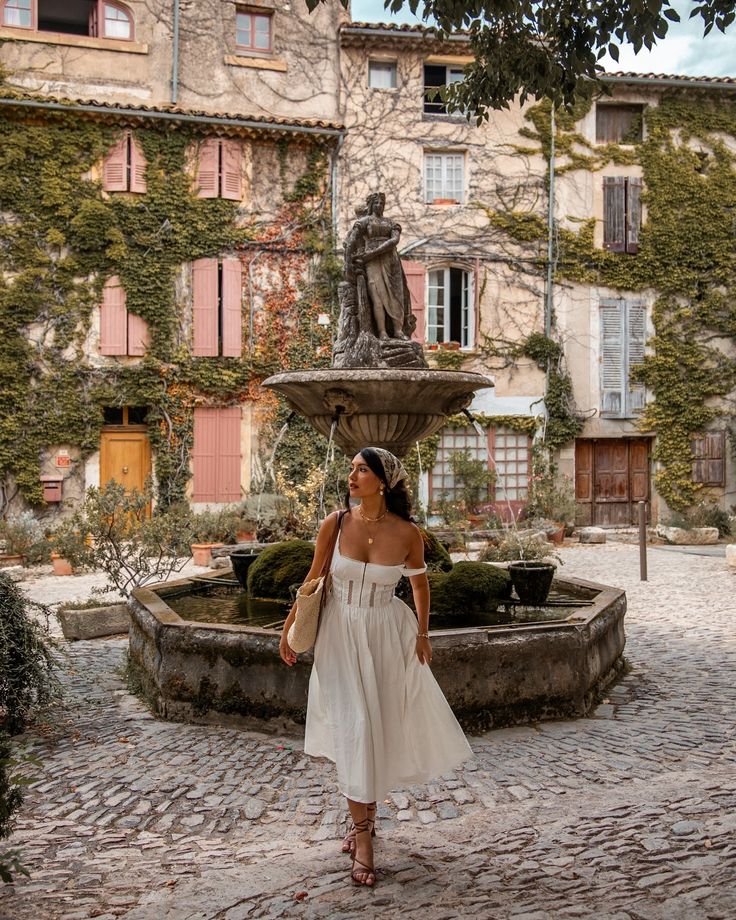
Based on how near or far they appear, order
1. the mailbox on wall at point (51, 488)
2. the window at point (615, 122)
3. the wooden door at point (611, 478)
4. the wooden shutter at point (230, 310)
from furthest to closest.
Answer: the window at point (615, 122) < the wooden door at point (611, 478) < the wooden shutter at point (230, 310) < the mailbox on wall at point (51, 488)

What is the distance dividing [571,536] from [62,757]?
43.4 feet

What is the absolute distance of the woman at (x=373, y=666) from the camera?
3.11m

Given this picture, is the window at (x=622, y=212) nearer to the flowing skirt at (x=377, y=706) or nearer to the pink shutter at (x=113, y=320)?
the pink shutter at (x=113, y=320)

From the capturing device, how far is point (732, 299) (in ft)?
62.2

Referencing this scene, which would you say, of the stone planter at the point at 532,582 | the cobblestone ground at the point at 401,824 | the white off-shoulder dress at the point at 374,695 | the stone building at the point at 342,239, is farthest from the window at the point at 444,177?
the white off-shoulder dress at the point at 374,695

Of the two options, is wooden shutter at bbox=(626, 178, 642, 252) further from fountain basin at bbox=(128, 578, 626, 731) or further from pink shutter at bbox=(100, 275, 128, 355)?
fountain basin at bbox=(128, 578, 626, 731)

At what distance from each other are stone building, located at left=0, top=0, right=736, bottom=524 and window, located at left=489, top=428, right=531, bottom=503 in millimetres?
48

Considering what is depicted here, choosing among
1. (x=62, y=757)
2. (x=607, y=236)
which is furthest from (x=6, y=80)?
(x=62, y=757)

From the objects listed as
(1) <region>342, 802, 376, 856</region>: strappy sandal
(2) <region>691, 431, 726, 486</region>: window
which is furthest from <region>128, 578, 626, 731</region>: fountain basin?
(2) <region>691, 431, 726, 486</region>: window

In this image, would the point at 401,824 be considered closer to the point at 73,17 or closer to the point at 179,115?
the point at 179,115

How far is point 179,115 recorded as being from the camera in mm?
16453

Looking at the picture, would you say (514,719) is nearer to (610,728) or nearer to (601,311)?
(610,728)

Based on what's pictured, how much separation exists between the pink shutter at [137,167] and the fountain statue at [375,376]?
1086 cm

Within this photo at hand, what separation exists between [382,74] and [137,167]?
5563 mm
